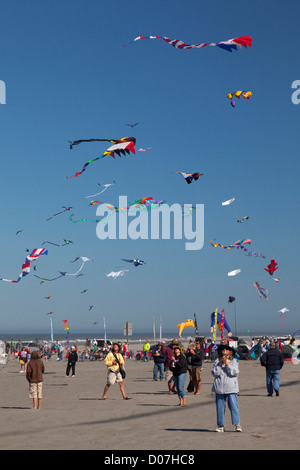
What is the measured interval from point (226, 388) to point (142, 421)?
2.54 meters

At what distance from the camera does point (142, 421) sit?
11.8 meters

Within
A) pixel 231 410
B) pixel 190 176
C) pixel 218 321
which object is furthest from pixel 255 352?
pixel 231 410

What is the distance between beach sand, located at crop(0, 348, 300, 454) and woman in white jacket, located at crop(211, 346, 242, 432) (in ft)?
0.87

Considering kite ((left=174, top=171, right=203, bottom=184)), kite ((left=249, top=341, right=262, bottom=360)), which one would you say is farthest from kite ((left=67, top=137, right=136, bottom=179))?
kite ((left=249, top=341, right=262, bottom=360))

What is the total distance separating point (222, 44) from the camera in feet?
52.7

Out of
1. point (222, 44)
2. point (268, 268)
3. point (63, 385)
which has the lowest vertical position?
point (63, 385)

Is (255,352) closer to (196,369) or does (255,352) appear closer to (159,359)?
(159,359)

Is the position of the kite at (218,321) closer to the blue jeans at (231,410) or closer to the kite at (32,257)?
the kite at (32,257)

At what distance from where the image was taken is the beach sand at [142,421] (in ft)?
29.8

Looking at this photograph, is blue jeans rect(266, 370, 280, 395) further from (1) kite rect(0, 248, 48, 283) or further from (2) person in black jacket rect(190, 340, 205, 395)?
(1) kite rect(0, 248, 48, 283)

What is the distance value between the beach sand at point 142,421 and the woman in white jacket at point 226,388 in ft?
0.87
